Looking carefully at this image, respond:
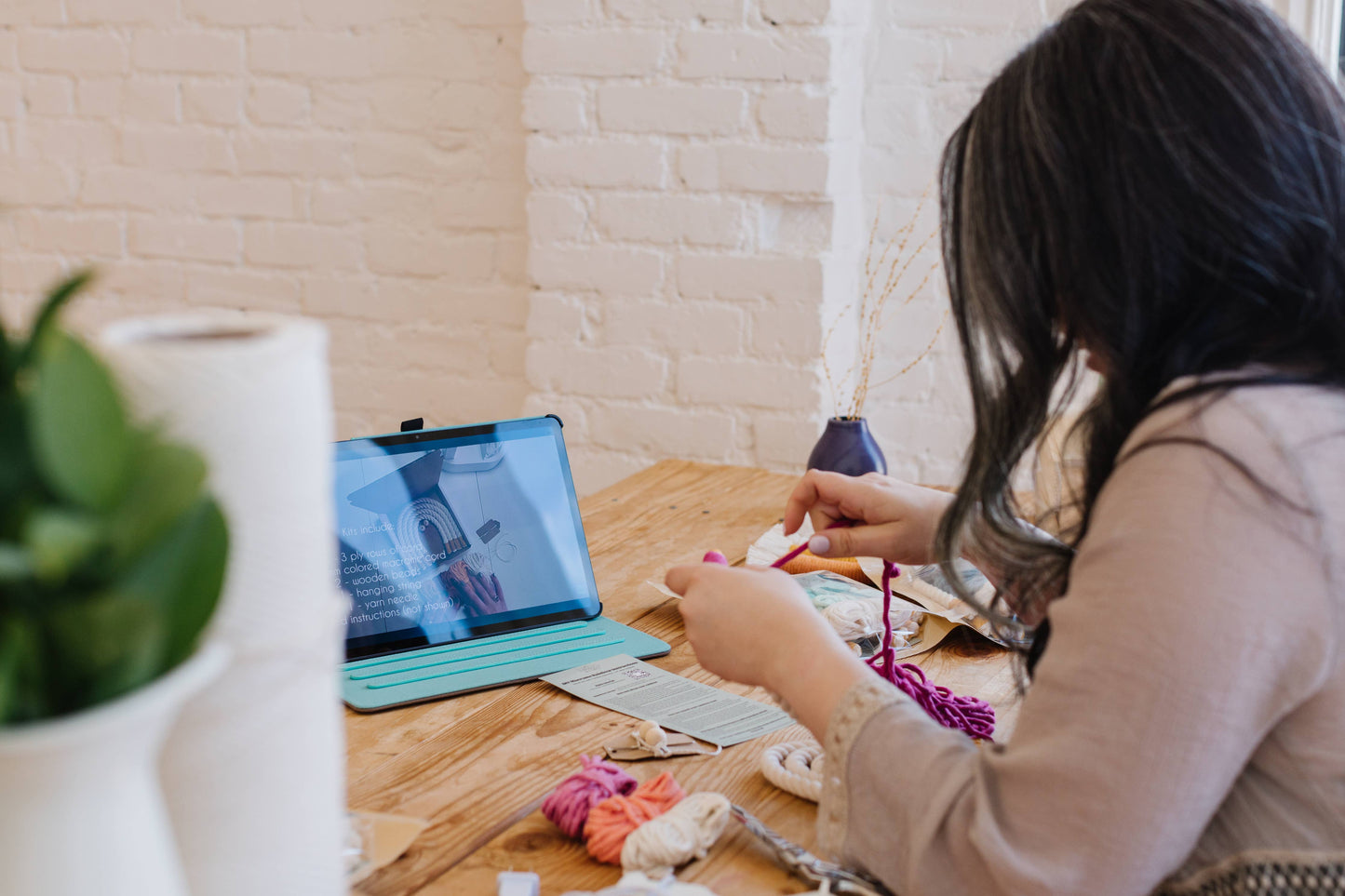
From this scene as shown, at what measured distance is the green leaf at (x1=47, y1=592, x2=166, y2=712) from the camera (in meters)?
0.36

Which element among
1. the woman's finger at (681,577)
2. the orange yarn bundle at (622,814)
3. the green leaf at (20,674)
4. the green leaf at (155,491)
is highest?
the green leaf at (155,491)

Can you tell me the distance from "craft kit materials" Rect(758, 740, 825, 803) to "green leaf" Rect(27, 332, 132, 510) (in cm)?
53

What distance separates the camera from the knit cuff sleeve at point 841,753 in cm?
73

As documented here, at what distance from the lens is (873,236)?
2.08 m

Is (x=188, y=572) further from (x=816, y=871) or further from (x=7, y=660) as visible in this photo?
(x=816, y=871)

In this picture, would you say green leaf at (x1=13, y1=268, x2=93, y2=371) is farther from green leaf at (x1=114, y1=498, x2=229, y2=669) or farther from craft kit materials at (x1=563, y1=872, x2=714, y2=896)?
craft kit materials at (x1=563, y1=872, x2=714, y2=896)

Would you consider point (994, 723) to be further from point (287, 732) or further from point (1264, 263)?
point (287, 732)

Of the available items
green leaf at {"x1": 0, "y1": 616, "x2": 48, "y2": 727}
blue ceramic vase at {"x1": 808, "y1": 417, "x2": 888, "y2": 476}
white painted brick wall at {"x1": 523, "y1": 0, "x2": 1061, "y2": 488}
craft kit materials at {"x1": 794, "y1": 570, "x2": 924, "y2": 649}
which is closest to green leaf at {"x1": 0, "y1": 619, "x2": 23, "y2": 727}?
green leaf at {"x1": 0, "y1": 616, "x2": 48, "y2": 727}

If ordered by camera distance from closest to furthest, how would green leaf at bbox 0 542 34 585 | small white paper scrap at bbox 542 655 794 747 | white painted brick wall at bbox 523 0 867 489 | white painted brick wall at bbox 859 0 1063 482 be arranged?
green leaf at bbox 0 542 34 585
small white paper scrap at bbox 542 655 794 747
white painted brick wall at bbox 523 0 867 489
white painted brick wall at bbox 859 0 1063 482

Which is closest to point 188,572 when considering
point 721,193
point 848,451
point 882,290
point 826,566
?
point 826,566

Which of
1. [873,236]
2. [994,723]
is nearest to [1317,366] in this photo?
[994,723]

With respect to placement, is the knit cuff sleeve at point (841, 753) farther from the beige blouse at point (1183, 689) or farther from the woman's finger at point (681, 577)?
the woman's finger at point (681, 577)

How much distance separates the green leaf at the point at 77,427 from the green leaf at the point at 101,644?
0.03 meters

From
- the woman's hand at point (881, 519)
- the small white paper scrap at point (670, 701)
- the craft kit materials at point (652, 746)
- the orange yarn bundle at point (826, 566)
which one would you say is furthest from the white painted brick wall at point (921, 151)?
the craft kit materials at point (652, 746)
